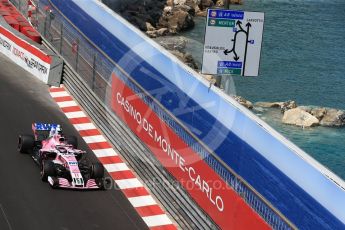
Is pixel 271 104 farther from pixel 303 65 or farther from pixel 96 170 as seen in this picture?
pixel 96 170

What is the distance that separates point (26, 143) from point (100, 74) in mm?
4505

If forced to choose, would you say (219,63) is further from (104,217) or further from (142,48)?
(104,217)

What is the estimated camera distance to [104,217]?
58.8 feet

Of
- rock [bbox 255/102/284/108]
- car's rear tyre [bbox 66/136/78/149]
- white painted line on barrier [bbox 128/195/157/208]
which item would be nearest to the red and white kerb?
white painted line on barrier [bbox 128/195/157/208]

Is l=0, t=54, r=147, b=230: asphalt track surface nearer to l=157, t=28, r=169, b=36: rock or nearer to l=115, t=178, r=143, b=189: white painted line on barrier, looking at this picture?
l=115, t=178, r=143, b=189: white painted line on barrier

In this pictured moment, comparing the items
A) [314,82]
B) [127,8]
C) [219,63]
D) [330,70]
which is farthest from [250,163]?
[127,8]

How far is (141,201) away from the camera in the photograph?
63.6 ft

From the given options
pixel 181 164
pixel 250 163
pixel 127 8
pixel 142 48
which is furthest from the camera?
pixel 127 8

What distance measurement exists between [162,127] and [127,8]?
49555 millimetres

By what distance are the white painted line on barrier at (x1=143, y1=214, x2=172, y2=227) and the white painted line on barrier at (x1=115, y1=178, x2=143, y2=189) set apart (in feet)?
6.23

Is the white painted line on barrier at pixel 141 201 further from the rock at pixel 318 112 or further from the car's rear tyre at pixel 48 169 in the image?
the rock at pixel 318 112

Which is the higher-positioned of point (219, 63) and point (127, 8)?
point (219, 63)

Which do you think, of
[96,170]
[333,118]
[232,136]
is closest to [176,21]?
[333,118]

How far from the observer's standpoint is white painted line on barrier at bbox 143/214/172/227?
18188mm
